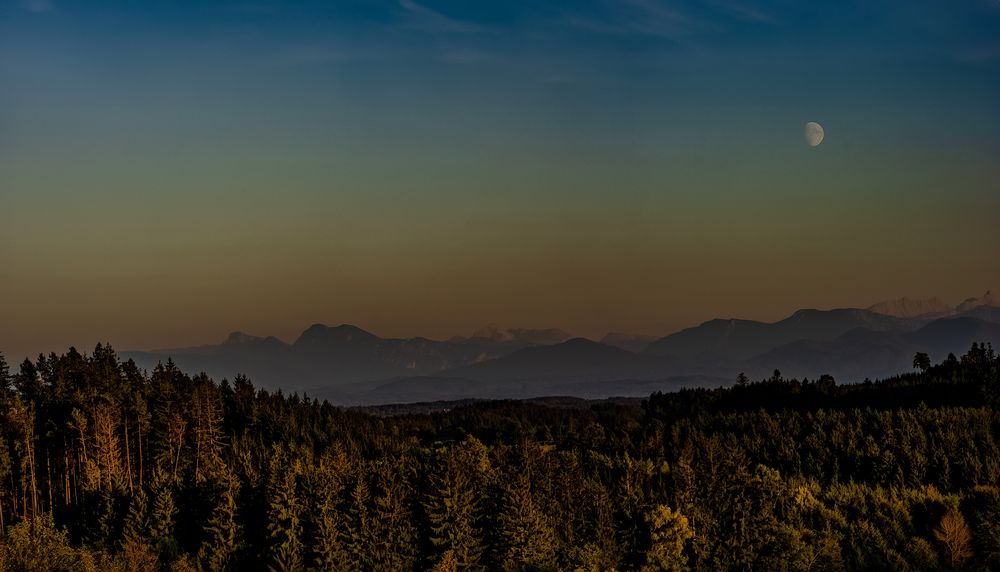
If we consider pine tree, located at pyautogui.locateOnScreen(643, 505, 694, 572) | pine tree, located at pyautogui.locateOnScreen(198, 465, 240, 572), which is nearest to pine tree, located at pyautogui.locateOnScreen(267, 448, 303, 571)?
pine tree, located at pyautogui.locateOnScreen(198, 465, 240, 572)

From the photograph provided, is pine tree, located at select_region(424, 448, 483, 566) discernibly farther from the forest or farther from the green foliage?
the green foliage

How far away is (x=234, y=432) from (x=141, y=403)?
128ft

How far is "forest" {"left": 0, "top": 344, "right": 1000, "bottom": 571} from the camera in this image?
12044 cm

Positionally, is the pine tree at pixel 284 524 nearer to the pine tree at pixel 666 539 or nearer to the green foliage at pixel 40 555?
the green foliage at pixel 40 555

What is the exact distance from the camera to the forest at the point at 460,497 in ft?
395

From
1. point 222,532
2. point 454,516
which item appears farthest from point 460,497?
point 222,532

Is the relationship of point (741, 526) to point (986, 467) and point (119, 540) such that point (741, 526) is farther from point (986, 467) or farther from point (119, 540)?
point (119, 540)

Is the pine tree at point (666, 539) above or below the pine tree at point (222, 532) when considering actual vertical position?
below

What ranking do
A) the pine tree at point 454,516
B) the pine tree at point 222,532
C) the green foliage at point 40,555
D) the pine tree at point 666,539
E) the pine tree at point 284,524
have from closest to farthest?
the green foliage at point 40,555 < the pine tree at point 284,524 < the pine tree at point 222,532 < the pine tree at point 454,516 < the pine tree at point 666,539

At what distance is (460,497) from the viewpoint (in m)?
122

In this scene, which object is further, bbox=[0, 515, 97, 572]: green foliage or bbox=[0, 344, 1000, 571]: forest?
bbox=[0, 344, 1000, 571]: forest

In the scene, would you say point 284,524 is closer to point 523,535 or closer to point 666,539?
point 523,535

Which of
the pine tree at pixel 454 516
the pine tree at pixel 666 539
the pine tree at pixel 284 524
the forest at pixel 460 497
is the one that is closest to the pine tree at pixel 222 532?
the forest at pixel 460 497

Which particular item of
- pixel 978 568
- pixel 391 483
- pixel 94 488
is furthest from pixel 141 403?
pixel 978 568
